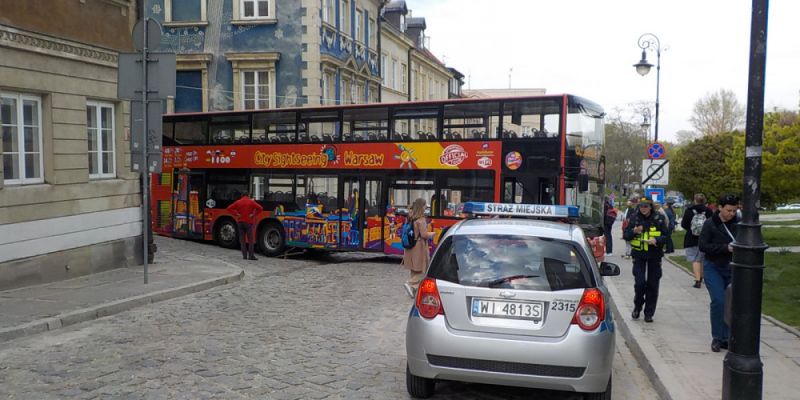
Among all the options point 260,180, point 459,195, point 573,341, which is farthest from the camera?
point 260,180

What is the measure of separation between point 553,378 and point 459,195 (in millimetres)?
10158

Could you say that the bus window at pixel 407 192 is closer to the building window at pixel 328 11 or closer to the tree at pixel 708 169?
the building window at pixel 328 11

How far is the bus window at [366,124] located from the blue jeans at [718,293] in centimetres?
964

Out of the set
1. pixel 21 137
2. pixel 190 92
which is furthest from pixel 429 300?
pixel 190 92

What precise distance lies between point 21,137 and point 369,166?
7.61 meters

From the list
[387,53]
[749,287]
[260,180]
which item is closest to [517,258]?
[749,287]

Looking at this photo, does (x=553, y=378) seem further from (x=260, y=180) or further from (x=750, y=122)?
(x=260, y=180)

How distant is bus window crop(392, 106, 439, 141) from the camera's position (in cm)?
1552

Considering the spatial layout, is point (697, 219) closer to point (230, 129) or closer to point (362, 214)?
point (362, 214)

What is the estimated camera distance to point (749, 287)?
5270mm

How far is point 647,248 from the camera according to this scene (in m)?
8.98

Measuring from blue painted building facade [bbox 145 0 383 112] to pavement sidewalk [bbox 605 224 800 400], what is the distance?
17.2m

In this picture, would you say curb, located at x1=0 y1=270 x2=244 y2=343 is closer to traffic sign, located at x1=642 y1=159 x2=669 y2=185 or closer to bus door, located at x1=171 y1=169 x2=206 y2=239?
bus door, located at x1=171 y1=169 x2=206 y2=239

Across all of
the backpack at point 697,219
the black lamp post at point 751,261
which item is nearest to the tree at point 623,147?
the backpack at point 697,219
